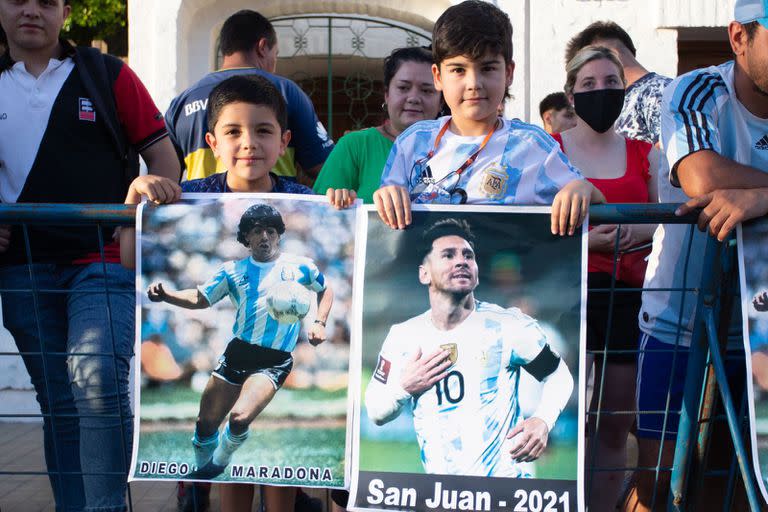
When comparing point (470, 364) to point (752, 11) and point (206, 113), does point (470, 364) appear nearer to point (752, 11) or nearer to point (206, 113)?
point (752, 11)

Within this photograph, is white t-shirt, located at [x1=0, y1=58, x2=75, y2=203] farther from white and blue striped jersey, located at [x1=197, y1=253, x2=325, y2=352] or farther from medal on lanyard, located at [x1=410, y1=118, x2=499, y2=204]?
medal on lanyard, located at [x1=410, y1=118, x2=499, y2=204]

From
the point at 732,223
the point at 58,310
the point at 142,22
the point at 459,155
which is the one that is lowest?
the point at 58,310

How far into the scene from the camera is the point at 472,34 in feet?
9.22

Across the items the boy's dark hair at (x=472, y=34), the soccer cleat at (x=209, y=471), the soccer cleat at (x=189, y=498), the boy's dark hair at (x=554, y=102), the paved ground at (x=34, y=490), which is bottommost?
the paved ground at (x=34, y=490)

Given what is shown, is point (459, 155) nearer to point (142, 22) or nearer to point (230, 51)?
point (230, 51)

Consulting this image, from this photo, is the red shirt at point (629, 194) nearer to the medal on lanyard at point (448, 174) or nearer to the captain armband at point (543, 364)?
the medal on lanyard at point (448, 174)

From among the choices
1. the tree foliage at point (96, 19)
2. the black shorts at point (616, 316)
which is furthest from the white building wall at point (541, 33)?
the tree foliage at point (96, 19)

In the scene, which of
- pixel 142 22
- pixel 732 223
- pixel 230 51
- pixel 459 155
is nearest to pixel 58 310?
pixel 459 155

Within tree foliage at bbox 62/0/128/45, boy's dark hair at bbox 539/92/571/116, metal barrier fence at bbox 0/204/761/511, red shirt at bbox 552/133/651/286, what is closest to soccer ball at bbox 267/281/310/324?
metal barrier fence at bbox 0/204/761/511

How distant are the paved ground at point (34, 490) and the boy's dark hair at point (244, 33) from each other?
212cm

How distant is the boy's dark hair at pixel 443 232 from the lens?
2.54m

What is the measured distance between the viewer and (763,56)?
2.62m

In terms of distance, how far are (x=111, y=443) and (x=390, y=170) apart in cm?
118

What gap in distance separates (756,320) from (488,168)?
0.85 metres
